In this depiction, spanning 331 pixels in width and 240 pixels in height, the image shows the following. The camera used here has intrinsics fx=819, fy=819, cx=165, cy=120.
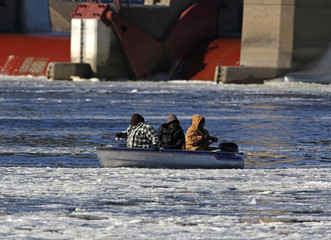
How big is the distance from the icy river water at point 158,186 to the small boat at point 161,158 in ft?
0.86

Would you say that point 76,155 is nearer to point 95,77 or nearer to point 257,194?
point 257,194

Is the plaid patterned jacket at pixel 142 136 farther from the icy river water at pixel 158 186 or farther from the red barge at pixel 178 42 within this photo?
the red barge at pixel 178 42

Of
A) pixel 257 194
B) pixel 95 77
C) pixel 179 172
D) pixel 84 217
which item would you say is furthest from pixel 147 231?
pixel 95 77

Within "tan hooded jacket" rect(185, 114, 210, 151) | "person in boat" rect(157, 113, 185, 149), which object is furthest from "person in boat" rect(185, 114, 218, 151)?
"person in boat" rect(157, 113, 185, 149)

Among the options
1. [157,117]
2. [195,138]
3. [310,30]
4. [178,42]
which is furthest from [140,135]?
[178,42]

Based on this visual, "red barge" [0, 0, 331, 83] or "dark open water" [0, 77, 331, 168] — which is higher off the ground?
"red barge" [0, 0, 331, 83]

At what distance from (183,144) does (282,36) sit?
125ft

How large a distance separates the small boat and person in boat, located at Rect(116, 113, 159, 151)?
22 cm

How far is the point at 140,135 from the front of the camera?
1631 centimetres

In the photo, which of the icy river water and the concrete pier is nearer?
the icy river water

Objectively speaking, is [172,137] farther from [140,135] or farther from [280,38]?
[280,38]

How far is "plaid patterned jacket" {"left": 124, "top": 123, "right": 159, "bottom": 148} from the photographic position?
1617 cm

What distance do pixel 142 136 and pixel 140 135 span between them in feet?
0.15

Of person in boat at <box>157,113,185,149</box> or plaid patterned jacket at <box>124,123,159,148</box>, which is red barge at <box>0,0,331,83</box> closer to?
person in boat at <box>157,113,185,149</box>
